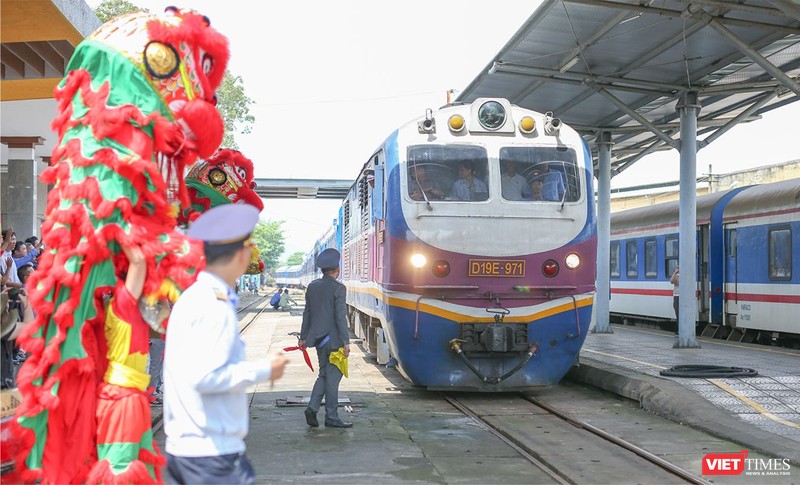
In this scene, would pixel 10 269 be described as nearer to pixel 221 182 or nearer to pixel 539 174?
pixel 221 182

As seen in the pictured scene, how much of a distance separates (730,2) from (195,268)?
971 centimetres

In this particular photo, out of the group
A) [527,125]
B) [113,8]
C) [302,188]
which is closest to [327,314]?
[527,125]

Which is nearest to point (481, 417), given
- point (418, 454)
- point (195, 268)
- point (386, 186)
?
point (418, 454)

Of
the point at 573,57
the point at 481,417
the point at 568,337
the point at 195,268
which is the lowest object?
the point at 481,417

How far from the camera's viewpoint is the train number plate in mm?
9961

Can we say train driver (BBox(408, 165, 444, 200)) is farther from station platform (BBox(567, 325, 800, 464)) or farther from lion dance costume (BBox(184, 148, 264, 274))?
station platform (BBox(567, 325, 800, 464))

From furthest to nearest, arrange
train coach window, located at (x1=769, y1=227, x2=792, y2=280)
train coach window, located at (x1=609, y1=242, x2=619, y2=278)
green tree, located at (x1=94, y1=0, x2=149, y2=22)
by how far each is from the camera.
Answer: green tree, located at (x1=94, y1=0, x2=149, y2=22), train coach window, located at (x1=609, y1=242, x2=619, y2=278), train coach window, located at (x1=769, y1=227, x2=792, y2=280)

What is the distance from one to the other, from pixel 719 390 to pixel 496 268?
2875mm

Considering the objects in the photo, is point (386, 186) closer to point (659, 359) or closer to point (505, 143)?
point (505, 143)

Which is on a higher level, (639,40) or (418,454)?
(639,40)

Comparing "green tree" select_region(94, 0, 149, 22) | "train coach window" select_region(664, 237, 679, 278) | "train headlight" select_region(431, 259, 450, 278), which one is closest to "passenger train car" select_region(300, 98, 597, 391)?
"train headlight" select_region(431, 259, 450, 278)

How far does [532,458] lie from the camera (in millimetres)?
7406

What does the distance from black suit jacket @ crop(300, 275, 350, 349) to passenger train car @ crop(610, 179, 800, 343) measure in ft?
27.2

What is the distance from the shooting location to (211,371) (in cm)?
316
